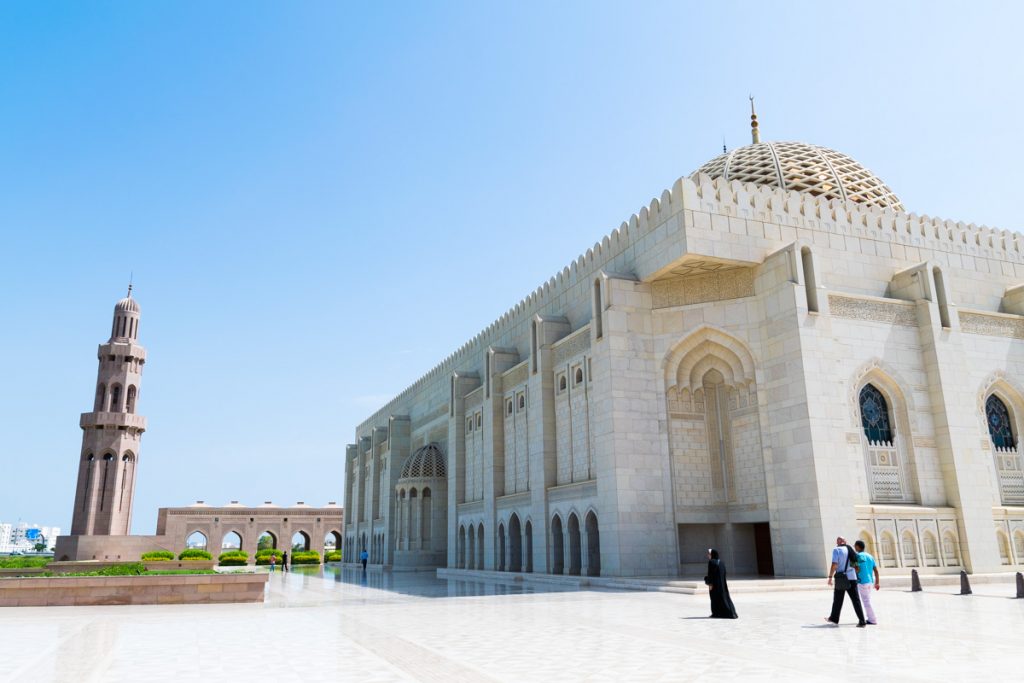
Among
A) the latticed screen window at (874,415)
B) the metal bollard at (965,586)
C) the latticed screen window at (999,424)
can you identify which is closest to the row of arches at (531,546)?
the latticed screen window at (874,415)

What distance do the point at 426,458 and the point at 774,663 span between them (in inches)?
1028

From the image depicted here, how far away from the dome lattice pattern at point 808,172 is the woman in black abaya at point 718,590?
51.3 ft

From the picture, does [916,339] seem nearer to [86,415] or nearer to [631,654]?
[631,654]

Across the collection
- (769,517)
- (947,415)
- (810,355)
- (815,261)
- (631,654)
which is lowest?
(631,654)

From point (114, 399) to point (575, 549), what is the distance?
38.8 meters

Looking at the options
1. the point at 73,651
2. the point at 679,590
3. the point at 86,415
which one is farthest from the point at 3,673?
the point at 86,415

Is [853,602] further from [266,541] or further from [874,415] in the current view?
[266,541]

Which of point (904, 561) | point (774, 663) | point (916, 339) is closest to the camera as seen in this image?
point (774, 663)

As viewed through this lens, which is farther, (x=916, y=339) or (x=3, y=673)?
(x=916, y=339)

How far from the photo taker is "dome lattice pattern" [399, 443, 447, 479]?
31.1 metres

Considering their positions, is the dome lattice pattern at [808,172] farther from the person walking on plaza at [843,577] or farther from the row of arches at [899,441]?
the person walking on plaza at [843,577]

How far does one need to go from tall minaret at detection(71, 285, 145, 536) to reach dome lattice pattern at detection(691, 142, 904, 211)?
3924 centimetres

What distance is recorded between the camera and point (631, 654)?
22.8ft

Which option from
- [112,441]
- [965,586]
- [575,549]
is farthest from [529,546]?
[112,441]
